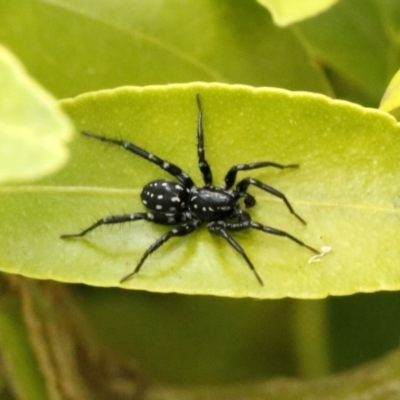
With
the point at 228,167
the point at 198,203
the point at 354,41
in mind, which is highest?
the point at 354,41

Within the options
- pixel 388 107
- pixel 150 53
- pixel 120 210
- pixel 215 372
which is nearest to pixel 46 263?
pixel 120 210

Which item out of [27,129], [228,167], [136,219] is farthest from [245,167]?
[27,129]

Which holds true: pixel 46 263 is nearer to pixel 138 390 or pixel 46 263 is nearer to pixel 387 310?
pixel 138 390

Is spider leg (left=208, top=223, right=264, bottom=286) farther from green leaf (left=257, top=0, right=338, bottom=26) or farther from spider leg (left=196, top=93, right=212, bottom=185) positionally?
green leaf (left=257, top=0, right=338, bottom=26)

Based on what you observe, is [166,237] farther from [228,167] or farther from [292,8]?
[292,8]

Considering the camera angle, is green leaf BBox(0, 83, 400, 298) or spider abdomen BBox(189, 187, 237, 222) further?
spider abdomen BBox(189, 187, 237, 222)

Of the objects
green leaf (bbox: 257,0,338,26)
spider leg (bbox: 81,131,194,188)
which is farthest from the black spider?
green leaf (bbox: 257,0,338,26)

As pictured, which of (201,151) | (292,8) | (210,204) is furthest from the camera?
(210,204)
